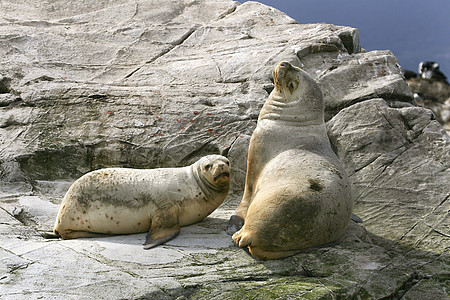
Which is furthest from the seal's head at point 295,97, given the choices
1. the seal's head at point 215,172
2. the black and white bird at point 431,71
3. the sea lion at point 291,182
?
the black and white bird at point 431,71

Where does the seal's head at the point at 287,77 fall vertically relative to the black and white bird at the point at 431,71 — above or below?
above

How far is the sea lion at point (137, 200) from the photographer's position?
5113 mm

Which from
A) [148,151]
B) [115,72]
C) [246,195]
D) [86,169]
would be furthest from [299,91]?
[115,72]

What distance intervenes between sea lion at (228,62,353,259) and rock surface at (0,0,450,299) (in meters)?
0.18

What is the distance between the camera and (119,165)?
720 cm

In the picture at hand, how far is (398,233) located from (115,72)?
5235 millimetres

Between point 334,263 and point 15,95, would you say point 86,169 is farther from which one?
point 334,263

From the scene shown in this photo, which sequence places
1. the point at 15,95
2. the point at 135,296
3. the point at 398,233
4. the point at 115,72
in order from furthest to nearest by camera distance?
1. the point at 115,72
2. the point at 15,95
3. the point at 398,233
4. the point at 135,296

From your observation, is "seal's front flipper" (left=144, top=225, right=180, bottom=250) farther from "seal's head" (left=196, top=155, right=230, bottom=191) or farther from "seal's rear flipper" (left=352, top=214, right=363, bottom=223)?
"seal's rear flipper" (left=352, top=214, right=363, bottom=223)

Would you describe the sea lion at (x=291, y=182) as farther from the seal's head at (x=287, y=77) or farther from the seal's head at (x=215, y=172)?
the seal's head at (x=215, y=172)

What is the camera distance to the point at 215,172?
203 inches

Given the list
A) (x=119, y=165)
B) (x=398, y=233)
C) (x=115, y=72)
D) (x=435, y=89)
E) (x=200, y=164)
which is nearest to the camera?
(x=200, y=164)

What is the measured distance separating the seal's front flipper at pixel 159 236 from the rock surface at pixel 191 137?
3.1 inches

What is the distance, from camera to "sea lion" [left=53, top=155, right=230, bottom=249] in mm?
5113
